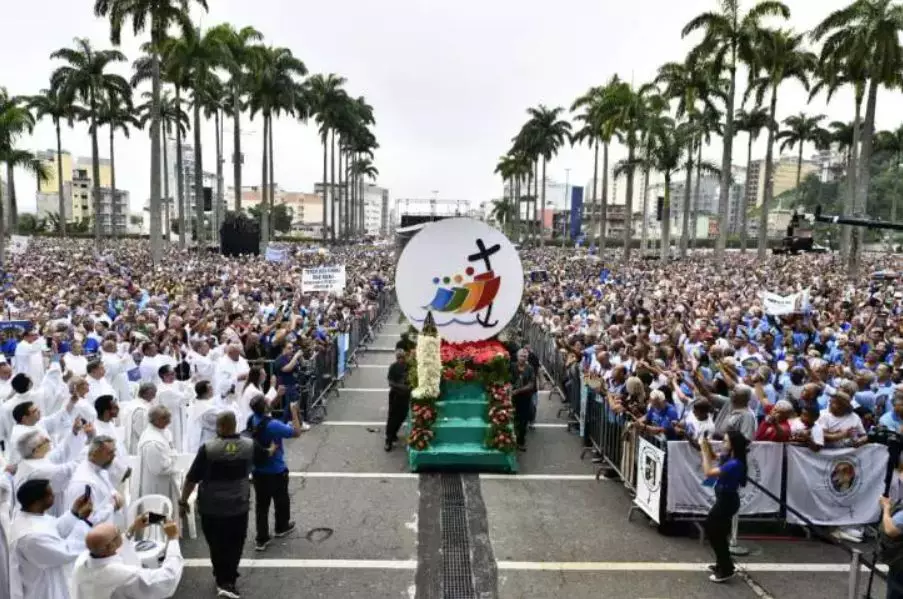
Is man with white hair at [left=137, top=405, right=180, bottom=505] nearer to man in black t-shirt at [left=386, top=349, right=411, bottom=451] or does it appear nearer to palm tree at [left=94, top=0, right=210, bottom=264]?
man in black t-shirt at [left=386, top=349, right=411, bottom=451]

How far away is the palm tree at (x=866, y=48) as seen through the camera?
28469 millimetres

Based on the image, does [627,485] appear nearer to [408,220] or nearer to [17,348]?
[17,348]

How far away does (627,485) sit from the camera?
27.5ft

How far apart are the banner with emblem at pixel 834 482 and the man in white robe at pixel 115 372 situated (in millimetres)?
9201

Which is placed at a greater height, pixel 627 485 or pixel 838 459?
pixel 838 459

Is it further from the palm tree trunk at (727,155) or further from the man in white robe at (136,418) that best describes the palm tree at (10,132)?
the palm tree trunk at (727,155)

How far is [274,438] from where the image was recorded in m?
6.75

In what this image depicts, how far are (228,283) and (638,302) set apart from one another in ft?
43.9

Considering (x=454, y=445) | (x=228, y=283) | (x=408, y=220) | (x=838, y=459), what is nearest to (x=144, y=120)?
(x=408, y=220)

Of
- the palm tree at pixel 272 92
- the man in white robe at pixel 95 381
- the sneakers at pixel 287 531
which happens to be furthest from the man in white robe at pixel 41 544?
the palm tree at pixel 272 92

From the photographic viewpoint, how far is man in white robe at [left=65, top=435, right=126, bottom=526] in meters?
5.15

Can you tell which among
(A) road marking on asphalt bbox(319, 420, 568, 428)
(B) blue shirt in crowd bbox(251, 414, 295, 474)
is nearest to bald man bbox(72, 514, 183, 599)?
(B) blue shirt in crowd bbox(251, 414, 295, 474)

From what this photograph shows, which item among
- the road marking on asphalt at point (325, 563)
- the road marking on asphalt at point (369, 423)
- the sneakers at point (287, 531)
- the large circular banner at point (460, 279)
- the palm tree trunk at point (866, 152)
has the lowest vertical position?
the road marking on asphalt at point (325, 563)

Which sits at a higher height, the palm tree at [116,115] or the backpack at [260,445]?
the palm tree at [116,115]
